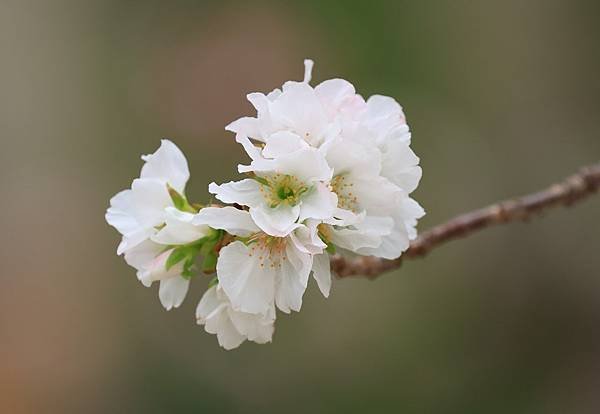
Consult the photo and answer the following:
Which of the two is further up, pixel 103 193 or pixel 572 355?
pixel 103 193

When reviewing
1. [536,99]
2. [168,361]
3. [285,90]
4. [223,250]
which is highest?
[536,99]

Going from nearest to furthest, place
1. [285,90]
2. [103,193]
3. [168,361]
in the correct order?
1. [285,90]
2. [168,361]
3. [103,193]

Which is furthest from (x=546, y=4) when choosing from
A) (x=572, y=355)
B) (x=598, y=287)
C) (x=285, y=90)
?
(x=285, y=90)

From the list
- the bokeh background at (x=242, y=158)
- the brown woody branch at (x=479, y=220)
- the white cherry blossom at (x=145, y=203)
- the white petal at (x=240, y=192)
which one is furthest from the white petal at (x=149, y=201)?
the bokeh background at (x=242, y=158)

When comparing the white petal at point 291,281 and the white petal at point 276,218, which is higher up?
the white petal at point 276,218

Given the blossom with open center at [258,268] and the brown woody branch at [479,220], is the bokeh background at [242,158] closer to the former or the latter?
the brown woody branch at [479,220]

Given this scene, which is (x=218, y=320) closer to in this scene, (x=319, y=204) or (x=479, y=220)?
(x=319, y=204)

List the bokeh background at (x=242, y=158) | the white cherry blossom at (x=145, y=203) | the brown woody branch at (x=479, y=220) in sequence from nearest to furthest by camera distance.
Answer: the white cherry blossom at (x=145, y=203) → the brown woody branch at (x=479, y=220) → the bokeh background at (x=242, y=158)

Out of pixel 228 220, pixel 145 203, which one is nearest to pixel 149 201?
pixel 145 203

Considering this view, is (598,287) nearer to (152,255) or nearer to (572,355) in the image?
(572,355)
